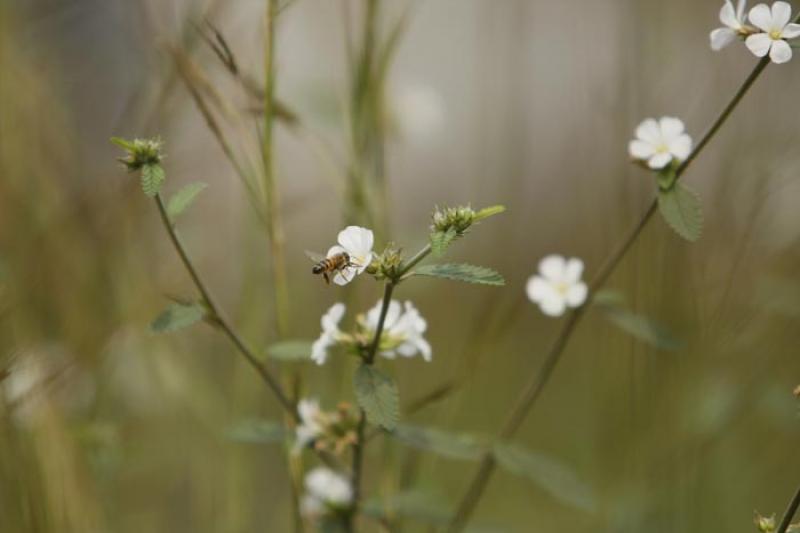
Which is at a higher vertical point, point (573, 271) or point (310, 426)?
point (573, 271)

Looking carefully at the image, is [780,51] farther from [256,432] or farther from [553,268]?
[256,432]

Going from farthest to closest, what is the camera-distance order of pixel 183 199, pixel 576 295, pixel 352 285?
pixel 352 285 → pixel 576 295 → pixel 183 199

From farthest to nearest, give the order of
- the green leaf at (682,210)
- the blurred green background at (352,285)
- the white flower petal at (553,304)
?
the blurred green background at (352,285) → the white flower petal at (553,304) → the green leaf at (682,210)

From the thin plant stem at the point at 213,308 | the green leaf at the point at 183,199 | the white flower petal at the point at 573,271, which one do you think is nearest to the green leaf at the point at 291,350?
the thin plant stem at the point at 213,308

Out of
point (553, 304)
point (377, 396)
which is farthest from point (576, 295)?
point (377, 396)

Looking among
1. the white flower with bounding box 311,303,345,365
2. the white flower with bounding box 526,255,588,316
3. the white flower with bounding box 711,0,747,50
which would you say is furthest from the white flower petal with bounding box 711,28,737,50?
the white flower with bounding box 311,303,345,365

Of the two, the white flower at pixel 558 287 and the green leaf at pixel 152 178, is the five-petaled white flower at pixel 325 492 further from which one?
the green leaf at pixel 152 178
